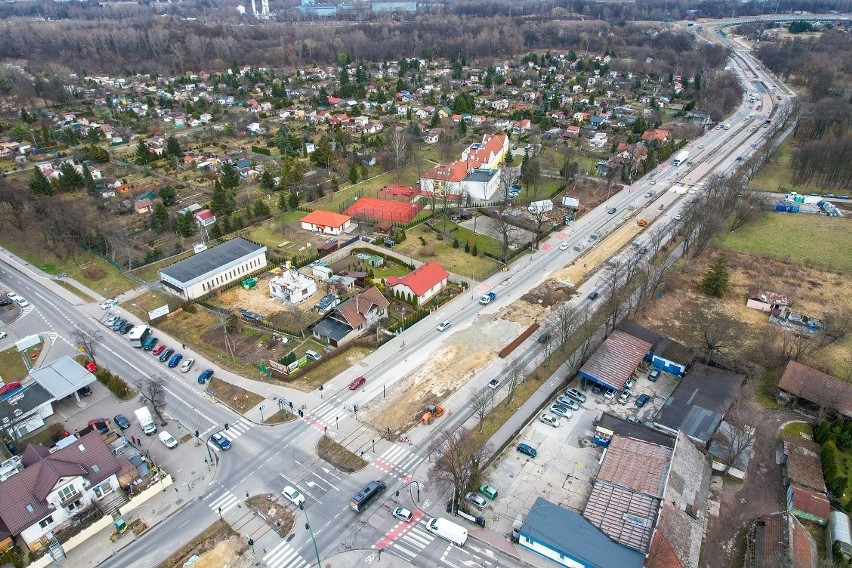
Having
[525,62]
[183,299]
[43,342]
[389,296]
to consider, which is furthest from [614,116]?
[43,342]

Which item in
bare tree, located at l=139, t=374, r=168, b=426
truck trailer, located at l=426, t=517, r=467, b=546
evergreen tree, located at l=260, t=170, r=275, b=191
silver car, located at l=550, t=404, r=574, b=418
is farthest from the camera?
evergreen tree, located at l=260, t=170, r=275, b=191

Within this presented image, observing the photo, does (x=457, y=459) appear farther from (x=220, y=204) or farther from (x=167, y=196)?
(x=167, y=196)

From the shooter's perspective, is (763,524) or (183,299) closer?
(763,524)

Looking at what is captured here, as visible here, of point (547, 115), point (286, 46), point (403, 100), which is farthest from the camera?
point (286, 46)

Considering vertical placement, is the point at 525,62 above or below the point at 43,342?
above

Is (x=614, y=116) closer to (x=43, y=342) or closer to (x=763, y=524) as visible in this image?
(x=763, y=524)

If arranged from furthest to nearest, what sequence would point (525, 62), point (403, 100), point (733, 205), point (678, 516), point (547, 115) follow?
point (525, 62) < point (403, 100) < point (547, 115) < point (733, 205) < point (678, 516)

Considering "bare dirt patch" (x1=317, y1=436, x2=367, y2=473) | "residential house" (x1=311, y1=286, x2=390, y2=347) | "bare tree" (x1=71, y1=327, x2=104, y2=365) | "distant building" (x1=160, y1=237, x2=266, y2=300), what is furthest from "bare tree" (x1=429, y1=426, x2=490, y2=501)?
"distant building" (x1=160, y1=237, x2=266, y2=300)

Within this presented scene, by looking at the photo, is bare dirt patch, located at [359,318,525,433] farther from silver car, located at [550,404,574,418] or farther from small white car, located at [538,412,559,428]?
silver car, located at [550,404,574,418]
